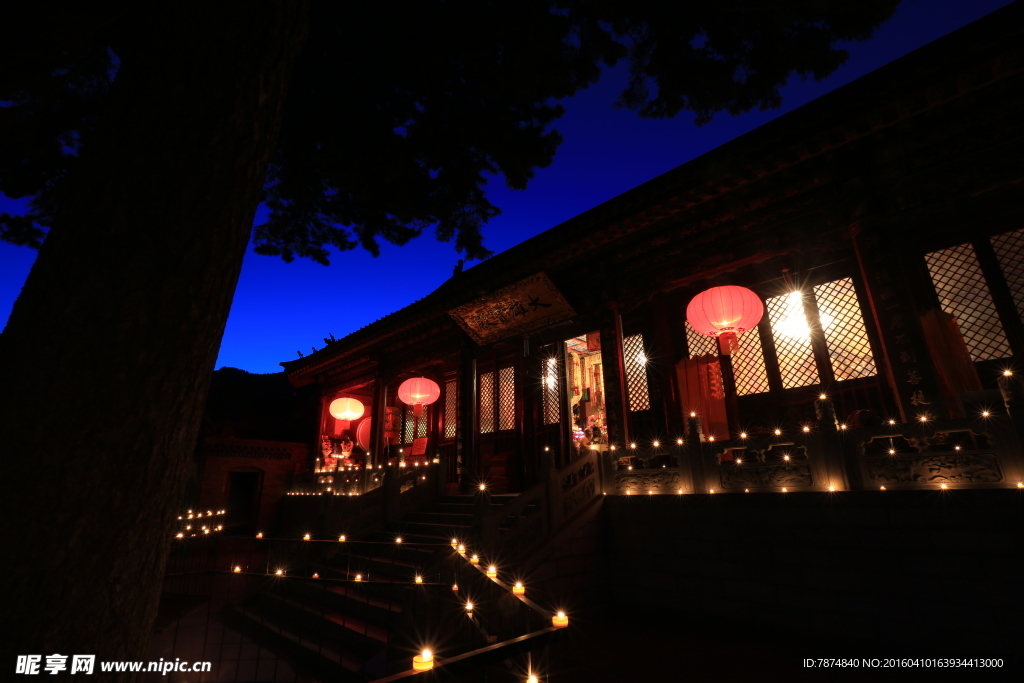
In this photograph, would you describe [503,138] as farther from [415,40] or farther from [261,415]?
[261,415]

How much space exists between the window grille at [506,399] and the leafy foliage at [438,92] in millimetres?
7352

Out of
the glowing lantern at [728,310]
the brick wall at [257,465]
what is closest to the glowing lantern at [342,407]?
the brick wall at [257,465]

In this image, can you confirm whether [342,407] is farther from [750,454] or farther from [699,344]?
[750,454]

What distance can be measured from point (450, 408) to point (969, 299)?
1100 centimetres

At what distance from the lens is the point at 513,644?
1856 mm

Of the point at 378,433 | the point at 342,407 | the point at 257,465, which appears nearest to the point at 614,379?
the point at 378,433

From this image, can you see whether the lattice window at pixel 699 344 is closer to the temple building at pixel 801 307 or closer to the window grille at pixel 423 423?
the temple building at pixel 801 307

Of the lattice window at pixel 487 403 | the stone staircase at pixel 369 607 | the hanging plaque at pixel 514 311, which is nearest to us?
the stone staircase at pixel 369 607

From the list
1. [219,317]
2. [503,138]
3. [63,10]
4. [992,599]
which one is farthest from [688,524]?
[63,10]

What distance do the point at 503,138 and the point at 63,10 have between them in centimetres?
302

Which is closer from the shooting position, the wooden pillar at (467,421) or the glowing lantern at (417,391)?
the wooden pillar at (467,421)

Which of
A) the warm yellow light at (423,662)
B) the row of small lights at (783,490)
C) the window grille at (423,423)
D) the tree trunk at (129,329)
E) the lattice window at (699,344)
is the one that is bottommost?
the warm yellow light at (423,662)

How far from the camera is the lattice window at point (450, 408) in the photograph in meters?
13.2

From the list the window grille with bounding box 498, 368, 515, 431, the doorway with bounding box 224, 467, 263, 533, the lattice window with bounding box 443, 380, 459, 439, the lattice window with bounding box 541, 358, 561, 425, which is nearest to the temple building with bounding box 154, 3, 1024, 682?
the lattice window with bounding box 541, 358, 561, 425
